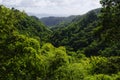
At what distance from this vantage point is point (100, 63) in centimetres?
2288

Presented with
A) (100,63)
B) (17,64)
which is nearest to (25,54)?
(17,64)

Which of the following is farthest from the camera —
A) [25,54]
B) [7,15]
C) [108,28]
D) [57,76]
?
[57,76]

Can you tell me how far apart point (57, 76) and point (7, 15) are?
1814 inches

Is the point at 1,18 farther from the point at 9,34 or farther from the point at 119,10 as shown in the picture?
the point at 119,10

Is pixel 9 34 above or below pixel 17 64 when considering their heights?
above

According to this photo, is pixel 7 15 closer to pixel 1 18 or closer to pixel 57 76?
pixel 1 18

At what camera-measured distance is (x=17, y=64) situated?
3275 cm

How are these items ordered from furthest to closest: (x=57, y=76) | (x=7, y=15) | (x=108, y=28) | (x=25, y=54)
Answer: (x=57, y=76) → (x=25, y=54) → (x=7, y=15) → (x=108, y=28)

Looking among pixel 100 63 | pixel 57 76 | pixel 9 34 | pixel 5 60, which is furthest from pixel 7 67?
pixel 57 76

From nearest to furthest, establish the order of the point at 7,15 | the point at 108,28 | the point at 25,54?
1. the point at 108,28
2. the point at 7,15
3. the point at 25,54

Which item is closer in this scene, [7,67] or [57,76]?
[7,67]

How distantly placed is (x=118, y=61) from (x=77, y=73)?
185 feet

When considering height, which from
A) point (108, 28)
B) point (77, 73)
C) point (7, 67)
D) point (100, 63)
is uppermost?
point (108, 28)

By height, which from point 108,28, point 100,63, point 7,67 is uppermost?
point 108,28
